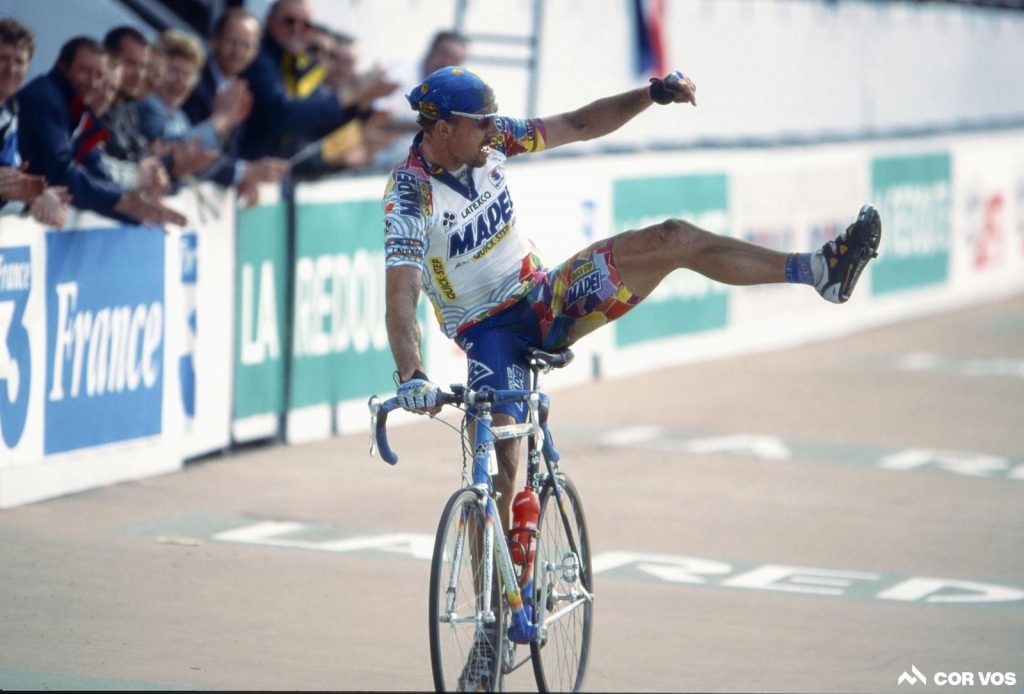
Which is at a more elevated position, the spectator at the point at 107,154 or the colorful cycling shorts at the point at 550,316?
the spectator at the point at 107,154

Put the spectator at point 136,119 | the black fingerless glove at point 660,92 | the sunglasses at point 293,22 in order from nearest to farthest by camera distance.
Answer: the black fingerless glove at point 660,92
the spectator at point 136,119
the sunglasses at point 293,22

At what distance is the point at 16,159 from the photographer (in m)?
9.16

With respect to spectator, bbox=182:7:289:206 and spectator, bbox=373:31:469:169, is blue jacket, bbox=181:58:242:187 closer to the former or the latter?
spectator, bbox=182:7:289:206

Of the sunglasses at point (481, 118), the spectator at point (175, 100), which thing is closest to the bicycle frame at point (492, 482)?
the sunglasses at point (481, 118)

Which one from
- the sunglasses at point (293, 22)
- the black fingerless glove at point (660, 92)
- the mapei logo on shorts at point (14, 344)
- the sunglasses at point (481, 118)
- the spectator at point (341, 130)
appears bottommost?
the mapei logo on shorts at point (14, 344)

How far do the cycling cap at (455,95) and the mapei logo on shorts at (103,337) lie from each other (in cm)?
388

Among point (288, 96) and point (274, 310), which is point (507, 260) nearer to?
point (274, 310)

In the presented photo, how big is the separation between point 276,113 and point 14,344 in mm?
3130

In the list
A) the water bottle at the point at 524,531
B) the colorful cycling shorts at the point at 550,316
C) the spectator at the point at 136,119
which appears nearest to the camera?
the water bottle at the point at 524,531

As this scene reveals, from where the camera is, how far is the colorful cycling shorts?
20.6ft

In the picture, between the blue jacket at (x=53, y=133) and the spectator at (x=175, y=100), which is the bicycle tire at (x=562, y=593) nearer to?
the blue jacket at (x=53, y=133)

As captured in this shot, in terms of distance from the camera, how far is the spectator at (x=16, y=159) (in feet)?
28.9

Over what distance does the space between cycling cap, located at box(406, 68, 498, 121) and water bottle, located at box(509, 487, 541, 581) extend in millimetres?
1272

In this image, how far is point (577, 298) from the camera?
639 centimetres
